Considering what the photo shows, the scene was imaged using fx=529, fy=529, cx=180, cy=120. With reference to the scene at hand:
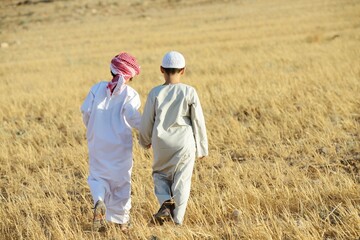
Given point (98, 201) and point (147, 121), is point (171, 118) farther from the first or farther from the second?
point (98, 201)

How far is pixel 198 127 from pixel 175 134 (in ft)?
0.69

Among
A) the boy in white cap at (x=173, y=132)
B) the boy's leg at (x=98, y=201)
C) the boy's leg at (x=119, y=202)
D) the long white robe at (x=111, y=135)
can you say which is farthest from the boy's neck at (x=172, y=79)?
the boy's leg at (x=98, y=201)

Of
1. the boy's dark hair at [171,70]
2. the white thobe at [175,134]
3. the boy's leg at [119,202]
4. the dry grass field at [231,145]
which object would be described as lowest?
the dry grass field at [231,145]

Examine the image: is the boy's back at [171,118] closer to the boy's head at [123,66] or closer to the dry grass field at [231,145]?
the boy's head at [123,66]

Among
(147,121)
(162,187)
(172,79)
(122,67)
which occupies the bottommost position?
(162,187)

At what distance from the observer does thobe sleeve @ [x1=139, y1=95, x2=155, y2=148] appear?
4355 mm

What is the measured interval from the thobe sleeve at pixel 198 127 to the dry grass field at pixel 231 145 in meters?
0.60

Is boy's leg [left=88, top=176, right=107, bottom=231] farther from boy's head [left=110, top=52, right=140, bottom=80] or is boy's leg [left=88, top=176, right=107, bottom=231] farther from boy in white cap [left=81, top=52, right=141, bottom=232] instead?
boy's head [left=110, top=52, right=140, bottom=80]

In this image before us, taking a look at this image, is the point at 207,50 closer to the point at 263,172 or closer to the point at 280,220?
the point at 263,172

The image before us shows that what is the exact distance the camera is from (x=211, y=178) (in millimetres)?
5699

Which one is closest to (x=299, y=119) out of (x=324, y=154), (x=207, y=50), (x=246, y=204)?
(x=324, y=154)

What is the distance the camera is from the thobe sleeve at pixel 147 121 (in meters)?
4.36

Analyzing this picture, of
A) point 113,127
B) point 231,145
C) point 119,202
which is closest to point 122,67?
point 113,127

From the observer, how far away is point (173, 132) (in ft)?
14.3
